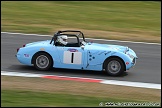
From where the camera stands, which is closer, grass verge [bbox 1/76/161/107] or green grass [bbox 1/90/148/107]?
green grass [bbox 1/90/148/107]

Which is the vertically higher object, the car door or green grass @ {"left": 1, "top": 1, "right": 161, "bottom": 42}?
green grass @ {"left": 1, "top": 1, "right": 161, "bottom": 42}

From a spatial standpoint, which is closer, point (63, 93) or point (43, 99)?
point (43, 99)

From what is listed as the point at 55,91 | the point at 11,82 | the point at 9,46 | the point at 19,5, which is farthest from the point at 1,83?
the point at 19,5

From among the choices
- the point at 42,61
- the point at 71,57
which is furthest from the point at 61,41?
the point at 42,61

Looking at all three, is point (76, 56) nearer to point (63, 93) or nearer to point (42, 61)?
point (42, 61)

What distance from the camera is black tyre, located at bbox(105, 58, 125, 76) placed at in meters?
12.8

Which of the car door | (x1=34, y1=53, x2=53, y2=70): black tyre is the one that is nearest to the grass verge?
(x1=34, y1=53, x2=53, y2=70): black tyre

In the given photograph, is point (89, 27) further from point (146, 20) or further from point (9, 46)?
point (9, 46)

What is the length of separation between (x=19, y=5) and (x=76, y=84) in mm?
18013

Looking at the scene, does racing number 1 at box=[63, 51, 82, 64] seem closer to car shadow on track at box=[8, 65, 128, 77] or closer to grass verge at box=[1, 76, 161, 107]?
car shadow on track at box=[8, 65, 128, 77]

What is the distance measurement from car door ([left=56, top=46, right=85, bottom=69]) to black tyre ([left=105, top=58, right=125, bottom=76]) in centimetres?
79

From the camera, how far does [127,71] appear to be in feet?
45.6

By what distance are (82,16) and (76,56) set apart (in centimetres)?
1303

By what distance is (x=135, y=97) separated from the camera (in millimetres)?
10430
